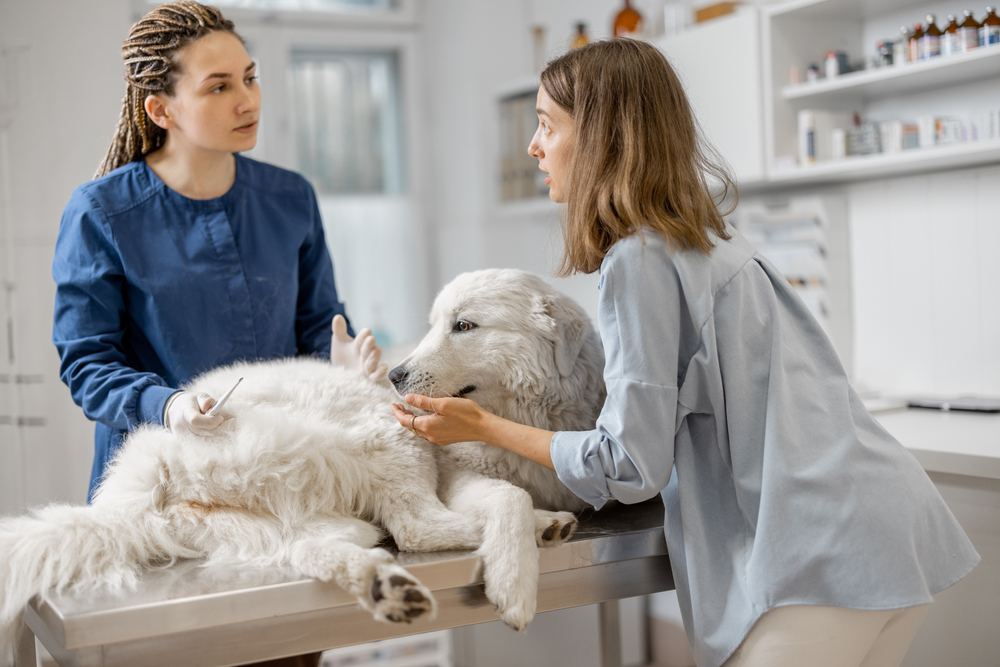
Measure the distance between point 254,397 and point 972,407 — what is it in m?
1.80

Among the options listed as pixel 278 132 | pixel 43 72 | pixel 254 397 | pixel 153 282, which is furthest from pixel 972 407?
pixel 43 72

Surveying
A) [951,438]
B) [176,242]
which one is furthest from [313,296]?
[951,438]

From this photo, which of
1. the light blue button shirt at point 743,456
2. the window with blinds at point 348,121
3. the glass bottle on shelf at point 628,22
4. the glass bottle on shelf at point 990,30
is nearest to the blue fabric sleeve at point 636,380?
the light blue button shirt at point 743,456

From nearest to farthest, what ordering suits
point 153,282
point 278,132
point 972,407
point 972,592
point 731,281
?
point 731,281 → point 153,282 → point 972,592 → point 972,407 → point 278,132

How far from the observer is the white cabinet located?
2129 millimetres

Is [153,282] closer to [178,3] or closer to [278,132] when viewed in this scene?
[178,3]

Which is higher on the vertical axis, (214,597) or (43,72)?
(43,72)

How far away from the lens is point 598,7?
3355mm

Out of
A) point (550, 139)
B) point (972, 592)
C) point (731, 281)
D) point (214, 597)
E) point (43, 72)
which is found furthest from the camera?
point (43, 72)

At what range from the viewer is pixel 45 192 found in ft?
9.84

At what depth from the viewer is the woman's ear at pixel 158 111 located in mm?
1435

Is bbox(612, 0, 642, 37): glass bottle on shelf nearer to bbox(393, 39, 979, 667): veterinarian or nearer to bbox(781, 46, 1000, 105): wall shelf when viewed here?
bbox(781, 46, 1000, 105): wall shelf

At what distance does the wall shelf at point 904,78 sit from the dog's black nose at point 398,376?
1.65 metres

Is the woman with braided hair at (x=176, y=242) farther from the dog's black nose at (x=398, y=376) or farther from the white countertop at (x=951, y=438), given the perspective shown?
the white countertop at (x=951, y=438)
